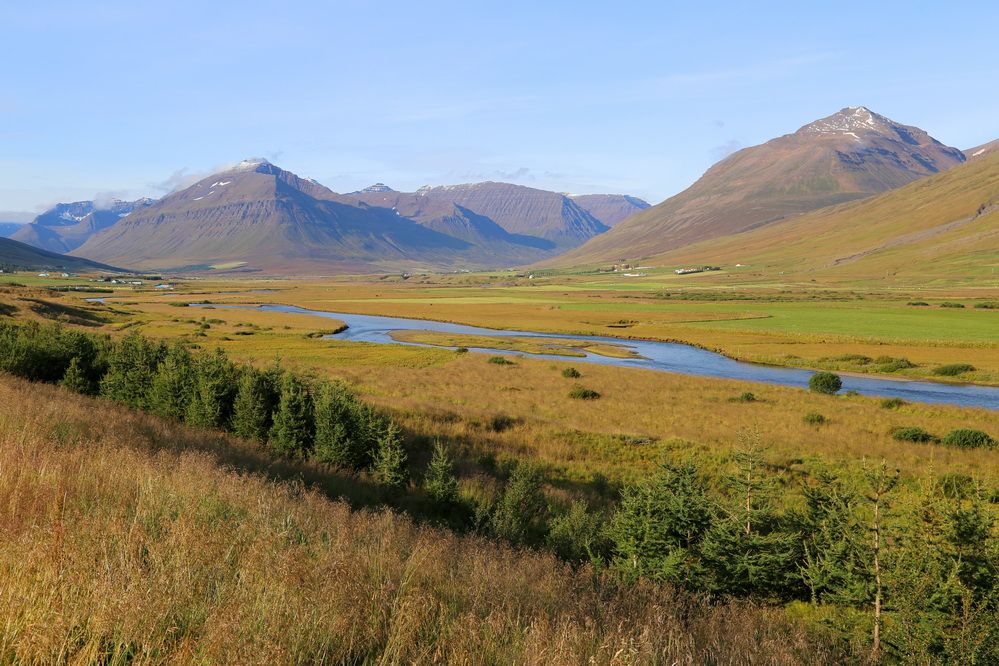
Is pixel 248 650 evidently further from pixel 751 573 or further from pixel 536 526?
pixel 536 526

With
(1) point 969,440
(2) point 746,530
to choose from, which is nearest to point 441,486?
(2) point 746,530

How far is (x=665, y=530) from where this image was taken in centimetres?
1220

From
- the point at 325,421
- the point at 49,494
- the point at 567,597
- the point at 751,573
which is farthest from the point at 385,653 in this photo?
the point at 325,421

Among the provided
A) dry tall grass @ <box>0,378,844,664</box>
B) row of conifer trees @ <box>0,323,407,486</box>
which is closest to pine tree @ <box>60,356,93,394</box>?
row of conifer trees @ <box>0,323,407,486</box>

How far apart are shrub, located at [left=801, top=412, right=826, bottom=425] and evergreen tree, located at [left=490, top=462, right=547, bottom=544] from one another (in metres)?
24.3

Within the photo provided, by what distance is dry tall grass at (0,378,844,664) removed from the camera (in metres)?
3.79

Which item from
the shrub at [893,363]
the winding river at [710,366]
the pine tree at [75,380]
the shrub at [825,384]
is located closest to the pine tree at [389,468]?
the pine tree at [75,380]

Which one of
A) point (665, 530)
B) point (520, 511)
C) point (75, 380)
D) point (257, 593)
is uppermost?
point (257, 593)

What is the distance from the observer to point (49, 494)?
5941 mm

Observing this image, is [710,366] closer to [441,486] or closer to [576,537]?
[441,486]

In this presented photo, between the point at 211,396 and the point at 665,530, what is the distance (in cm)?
1630

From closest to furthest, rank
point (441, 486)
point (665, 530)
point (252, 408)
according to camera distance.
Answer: point (665, 530), point (441, 486), point (252, 408)

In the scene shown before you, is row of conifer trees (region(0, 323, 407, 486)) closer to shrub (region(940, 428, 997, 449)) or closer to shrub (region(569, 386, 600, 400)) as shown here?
shrub (region(569, 386, 600, 400))

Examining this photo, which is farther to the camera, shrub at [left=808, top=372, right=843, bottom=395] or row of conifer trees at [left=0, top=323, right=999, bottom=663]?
shrub at [left=808, top=372, right=843, bottom=395]
